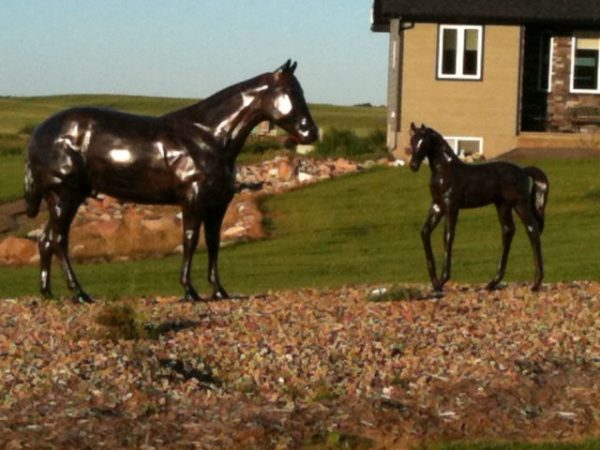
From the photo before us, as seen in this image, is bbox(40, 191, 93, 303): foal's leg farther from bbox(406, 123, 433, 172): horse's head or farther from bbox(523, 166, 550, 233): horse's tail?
bbox(523, 166, 550, 233): horse's tail

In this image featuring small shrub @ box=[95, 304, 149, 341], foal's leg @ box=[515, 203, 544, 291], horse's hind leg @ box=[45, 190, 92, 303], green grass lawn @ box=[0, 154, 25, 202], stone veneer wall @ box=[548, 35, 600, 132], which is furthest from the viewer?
stone veneer wall @ box=[548, 35, 600, 132]

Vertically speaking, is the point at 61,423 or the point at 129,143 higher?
the point at 129,143

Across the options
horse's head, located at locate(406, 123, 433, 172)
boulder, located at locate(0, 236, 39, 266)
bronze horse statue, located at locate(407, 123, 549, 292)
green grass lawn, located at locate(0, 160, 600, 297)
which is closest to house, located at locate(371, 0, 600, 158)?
green grass lawn, located at locate(0, 160, 600, 297)

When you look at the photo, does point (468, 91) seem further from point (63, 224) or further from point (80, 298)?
point (80, 298)

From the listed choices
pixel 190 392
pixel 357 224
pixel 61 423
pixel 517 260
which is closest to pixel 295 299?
pixel 190 392

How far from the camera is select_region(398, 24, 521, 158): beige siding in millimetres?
43750

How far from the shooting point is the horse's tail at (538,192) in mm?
14852

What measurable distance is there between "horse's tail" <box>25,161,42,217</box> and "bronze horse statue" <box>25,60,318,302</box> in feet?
0.06

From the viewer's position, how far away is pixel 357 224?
29781 mm

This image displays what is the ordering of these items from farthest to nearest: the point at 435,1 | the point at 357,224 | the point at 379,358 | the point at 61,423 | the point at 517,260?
the point at 435,1
the point at 357,224
the point at 517,260
the point at 379,358
the point at 61,423

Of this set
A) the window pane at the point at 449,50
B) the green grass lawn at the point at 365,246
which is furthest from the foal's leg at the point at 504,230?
the window pane at the point at 449,50

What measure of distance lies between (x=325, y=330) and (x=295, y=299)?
2.17m

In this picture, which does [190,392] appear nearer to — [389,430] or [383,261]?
[389,430]

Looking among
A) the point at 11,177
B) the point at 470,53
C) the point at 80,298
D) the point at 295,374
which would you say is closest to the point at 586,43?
the point at 470,53
